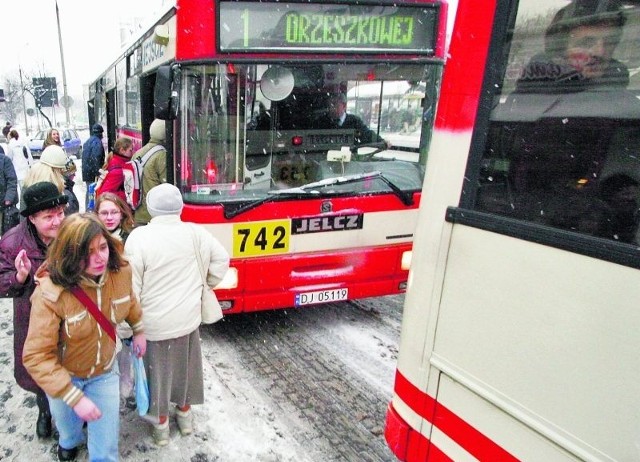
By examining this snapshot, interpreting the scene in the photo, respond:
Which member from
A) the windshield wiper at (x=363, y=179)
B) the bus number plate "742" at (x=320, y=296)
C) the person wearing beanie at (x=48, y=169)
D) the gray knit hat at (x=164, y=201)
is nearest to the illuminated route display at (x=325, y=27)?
the windshield wiper at (x=363, y=179)

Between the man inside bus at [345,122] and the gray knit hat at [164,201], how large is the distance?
2.44 metres

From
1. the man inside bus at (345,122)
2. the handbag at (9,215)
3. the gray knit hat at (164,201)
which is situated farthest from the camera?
the handbag at (9,215)

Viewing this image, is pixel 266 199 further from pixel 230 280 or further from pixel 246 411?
pixel 246 411

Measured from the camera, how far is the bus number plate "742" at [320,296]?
14.9ft

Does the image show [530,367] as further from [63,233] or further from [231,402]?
[231,402]

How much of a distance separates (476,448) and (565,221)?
900 mm

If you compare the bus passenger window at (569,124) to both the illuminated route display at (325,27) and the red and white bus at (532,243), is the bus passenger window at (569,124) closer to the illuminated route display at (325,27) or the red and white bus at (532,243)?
the red and white bus at (532,243)

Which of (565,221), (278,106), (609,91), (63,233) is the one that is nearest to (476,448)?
(565,221)

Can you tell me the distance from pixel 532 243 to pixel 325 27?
317cm

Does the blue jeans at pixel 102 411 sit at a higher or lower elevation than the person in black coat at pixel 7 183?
lower

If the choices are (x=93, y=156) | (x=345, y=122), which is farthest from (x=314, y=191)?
(x=93, y=156)

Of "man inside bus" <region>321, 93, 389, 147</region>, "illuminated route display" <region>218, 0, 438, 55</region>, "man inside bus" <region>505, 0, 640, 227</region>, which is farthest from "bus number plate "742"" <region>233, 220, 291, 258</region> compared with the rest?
"man inside bus" <region>505, 0, 640, 227</region>

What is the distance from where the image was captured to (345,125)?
5.12 meters

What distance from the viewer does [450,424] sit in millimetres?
1938
